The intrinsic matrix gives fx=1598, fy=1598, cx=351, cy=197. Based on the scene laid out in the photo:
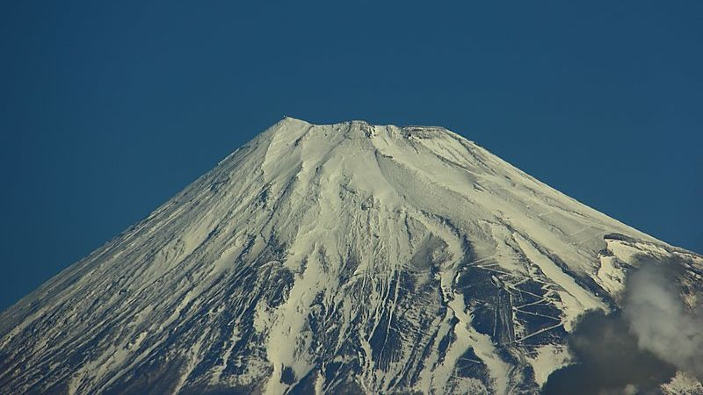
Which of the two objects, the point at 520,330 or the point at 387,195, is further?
the point at 387,195

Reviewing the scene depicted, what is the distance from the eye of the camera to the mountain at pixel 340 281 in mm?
105500

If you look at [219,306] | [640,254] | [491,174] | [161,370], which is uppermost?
[491,174]

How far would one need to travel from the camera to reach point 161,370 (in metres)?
107

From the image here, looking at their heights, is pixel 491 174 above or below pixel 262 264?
above

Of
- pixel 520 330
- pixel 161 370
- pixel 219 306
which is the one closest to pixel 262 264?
pixel 219 306

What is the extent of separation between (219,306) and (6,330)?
17.5 m

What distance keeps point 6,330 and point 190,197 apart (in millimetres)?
21827

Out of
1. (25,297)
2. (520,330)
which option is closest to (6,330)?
(25,297)

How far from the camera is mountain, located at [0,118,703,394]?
106m

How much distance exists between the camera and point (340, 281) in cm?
11412

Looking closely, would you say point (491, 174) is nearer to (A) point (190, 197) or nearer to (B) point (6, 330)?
(A) point (190, 197)

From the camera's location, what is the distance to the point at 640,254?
116688 millimetres

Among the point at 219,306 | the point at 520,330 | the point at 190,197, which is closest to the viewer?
the point at 520,330

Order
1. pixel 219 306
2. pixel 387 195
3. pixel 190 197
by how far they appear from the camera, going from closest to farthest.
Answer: pixel 219 306 < pixel 387 195 < pixel 190 197
